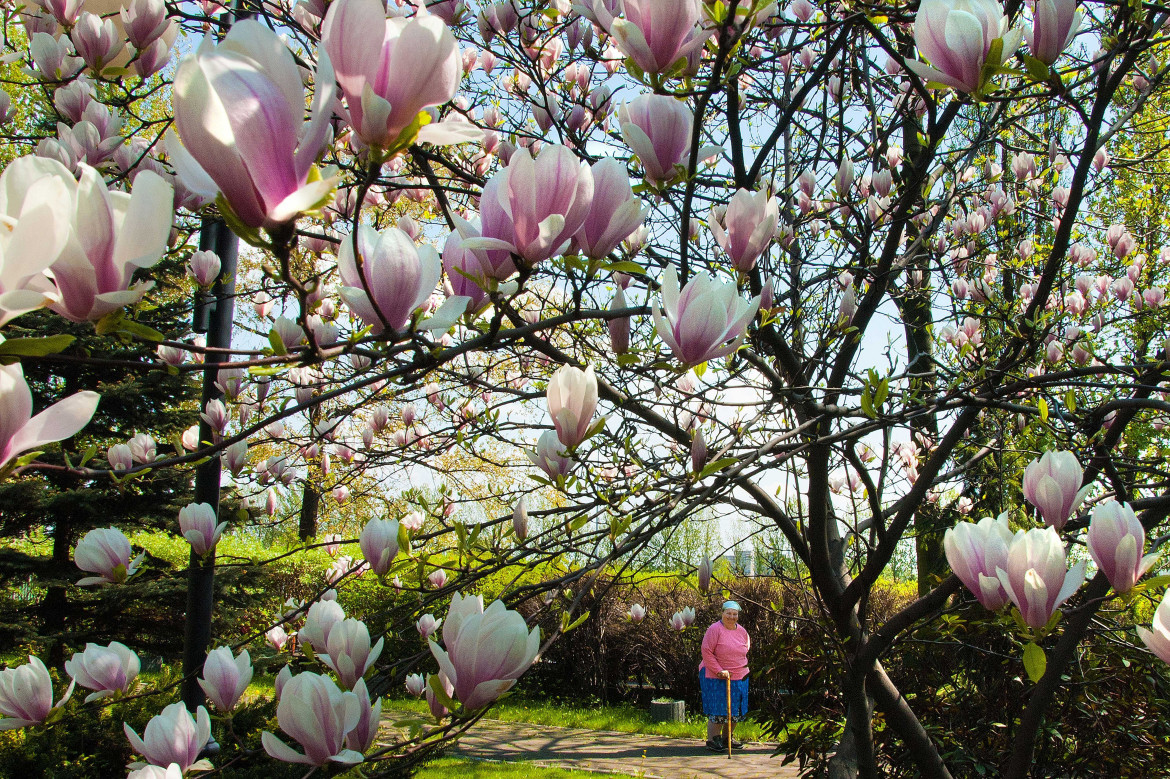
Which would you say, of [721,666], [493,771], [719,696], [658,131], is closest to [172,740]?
[658,131]

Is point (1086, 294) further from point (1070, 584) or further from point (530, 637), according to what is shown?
point (530, 637)

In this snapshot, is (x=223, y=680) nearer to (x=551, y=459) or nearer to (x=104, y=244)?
(x=551, y=459)

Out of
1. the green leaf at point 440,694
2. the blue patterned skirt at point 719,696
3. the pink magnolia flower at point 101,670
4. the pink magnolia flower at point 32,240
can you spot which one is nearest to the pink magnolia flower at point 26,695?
the pink magnolia flower at point 101,670

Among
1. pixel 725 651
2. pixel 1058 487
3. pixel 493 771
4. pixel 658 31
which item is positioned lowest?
pixel 493 771

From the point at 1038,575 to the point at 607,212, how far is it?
72 centimetres

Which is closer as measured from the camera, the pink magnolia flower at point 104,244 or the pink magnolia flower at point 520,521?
the pink magnolia flower at point 104,244

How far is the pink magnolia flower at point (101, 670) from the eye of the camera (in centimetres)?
136

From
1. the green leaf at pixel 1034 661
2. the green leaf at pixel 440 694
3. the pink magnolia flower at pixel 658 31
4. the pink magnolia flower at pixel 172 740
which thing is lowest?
the pink magnolia flower at pixel 172 740

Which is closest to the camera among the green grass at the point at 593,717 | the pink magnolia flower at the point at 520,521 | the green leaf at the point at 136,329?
the green leaf at the point at 136,329

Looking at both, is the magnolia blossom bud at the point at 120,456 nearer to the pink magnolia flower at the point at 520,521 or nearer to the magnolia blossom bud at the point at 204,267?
the magnolia blossom bud at the point at 204,267

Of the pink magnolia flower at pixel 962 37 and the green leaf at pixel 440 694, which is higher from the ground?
the pink magnolia flower at pixel 962 37

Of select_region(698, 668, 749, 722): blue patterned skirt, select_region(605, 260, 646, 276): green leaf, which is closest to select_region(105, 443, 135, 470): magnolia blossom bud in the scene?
select_region(605, 260, 646, 276): green leaf

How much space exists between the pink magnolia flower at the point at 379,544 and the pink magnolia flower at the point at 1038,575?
1035 millimetres

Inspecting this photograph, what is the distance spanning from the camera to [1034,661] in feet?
3.15
